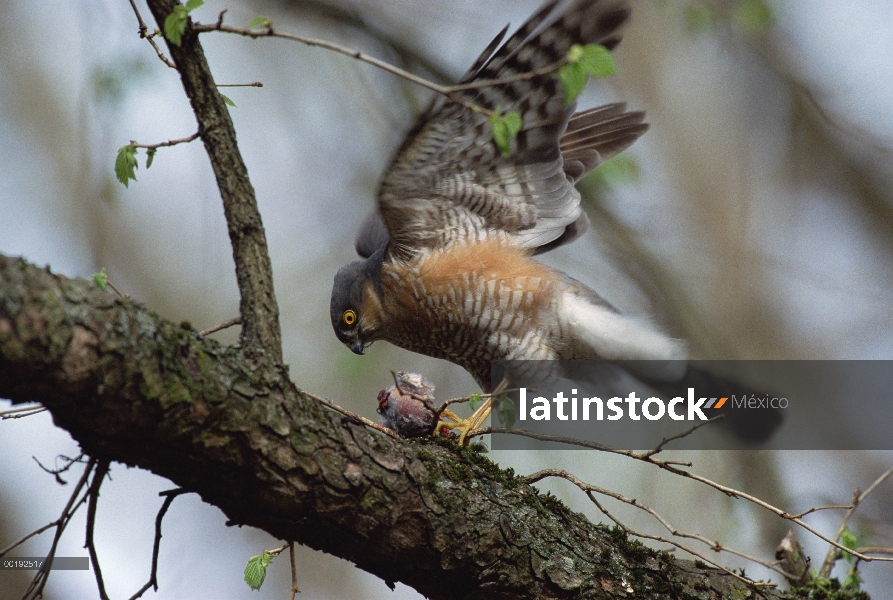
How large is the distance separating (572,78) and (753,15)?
14.0ft

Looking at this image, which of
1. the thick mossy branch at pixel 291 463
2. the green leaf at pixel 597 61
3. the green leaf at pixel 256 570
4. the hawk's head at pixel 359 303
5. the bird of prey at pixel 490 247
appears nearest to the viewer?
the thick mossy branch at pixel 291 463

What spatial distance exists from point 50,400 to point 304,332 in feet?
17.1

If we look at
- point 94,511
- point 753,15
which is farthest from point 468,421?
point 753,15

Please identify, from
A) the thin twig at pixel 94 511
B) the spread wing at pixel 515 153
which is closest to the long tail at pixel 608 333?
the spread wing at pixel 515 153

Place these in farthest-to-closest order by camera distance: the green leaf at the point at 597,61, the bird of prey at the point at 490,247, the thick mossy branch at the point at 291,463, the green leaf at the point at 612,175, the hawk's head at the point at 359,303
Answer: the green leaf at the point at 612,175 < the hawk's head at the point at 359,303 < the bird of prey at the point at 490,247 < the green leaf at the point at 597,61 < the thick mossy branch at the point at 291,463

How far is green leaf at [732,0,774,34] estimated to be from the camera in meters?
5.23

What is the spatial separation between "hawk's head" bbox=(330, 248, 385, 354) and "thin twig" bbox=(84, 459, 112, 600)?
6.63 ft

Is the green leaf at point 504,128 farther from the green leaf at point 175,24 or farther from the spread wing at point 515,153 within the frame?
the spread wing at point 515,153

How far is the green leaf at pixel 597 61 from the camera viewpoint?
5.40ft

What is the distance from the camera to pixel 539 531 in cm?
233

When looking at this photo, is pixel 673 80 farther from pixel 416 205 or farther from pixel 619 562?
pixel 619 562

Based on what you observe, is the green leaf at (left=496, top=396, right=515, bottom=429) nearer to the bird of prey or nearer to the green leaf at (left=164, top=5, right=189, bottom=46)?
the bird of prey

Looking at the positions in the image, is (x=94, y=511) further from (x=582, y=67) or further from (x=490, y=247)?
(x=490, y=247)

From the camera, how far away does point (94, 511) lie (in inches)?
72.7
